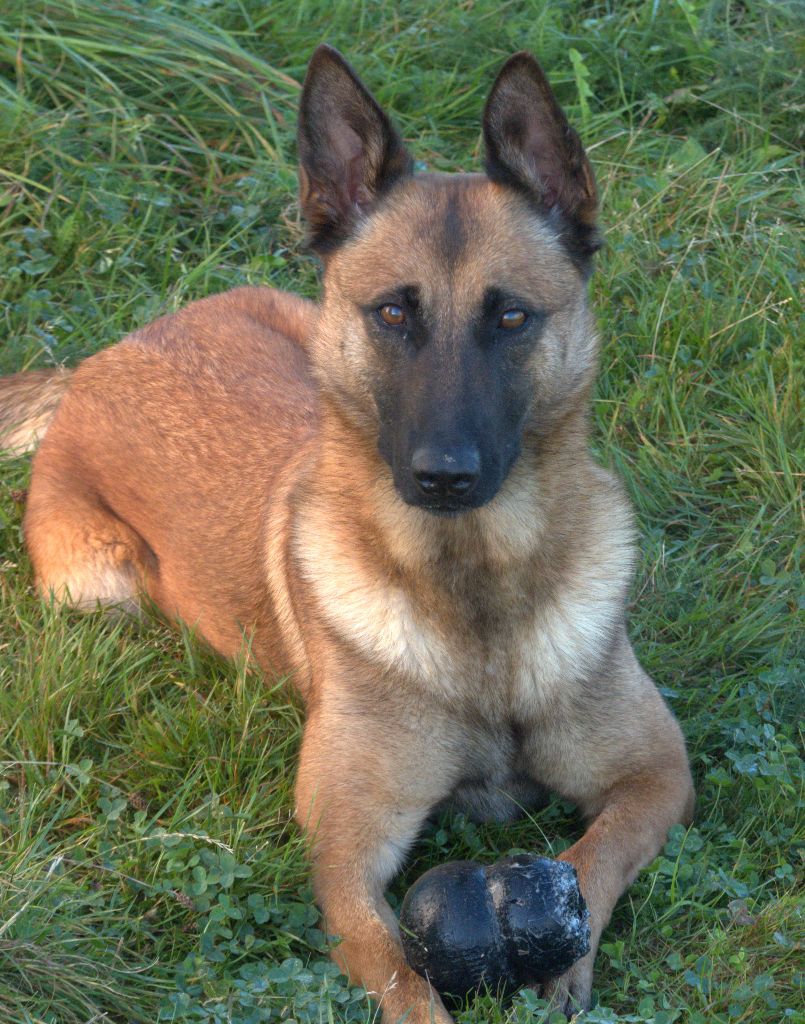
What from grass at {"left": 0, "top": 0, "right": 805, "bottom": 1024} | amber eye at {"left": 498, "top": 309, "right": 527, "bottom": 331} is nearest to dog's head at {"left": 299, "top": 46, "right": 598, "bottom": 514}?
amber eye at {"left": 498, "top": 309, "right": 527, "bottom": 331}

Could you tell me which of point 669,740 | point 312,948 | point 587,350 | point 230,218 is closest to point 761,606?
point 669,740

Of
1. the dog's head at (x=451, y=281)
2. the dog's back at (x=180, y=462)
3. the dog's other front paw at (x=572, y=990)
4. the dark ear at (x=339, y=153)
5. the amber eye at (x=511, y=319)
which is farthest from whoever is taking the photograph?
the dog's back at (x=180, y=462)

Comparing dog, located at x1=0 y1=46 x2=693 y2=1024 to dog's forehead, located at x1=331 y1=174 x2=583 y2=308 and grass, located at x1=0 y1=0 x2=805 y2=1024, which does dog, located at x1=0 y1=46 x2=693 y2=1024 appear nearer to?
dog's forehead, located at x1=331 y1=174 x2=583 y2=308

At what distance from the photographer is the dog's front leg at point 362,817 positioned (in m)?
3.07

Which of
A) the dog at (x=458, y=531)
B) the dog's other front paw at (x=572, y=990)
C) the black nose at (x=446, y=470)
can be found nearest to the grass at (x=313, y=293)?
the dog's other front paw at (x=572, y=990)

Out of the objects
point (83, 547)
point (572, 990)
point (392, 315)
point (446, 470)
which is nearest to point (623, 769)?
point (572, 990)

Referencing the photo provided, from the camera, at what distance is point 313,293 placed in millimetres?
5691

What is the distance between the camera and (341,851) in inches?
127

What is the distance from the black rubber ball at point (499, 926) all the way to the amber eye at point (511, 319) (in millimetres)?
1208

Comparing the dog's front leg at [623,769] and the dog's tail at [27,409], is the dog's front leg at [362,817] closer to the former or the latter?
the dog's front leg at [623,769]

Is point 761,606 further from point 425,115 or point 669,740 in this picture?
point 425,115

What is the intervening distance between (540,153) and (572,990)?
196cm

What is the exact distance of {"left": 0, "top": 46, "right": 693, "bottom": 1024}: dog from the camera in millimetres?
3197

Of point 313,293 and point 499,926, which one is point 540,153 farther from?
point 313,293
